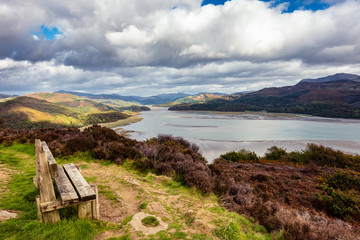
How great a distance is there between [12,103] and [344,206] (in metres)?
190

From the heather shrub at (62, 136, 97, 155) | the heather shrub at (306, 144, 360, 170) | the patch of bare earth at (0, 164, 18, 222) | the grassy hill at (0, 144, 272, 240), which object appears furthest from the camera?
the heather shrub at (306, 144, 360, 170)

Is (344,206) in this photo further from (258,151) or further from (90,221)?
(258,151)

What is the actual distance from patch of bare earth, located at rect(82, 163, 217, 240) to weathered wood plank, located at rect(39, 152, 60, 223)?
1.01 meters

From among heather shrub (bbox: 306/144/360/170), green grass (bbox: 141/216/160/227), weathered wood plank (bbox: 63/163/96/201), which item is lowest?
heather shrub (bbox: 306/144/360/170)

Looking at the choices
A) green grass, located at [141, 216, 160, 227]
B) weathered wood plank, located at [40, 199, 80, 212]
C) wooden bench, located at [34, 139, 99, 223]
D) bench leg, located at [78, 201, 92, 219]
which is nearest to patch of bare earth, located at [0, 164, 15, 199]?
wooden bench, located at [34, 139, 99, 223]

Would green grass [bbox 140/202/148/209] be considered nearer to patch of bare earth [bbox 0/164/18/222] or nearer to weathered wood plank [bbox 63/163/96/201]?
weathered wood plank [bbox 63/163/96/201]

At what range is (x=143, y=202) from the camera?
17.0ft

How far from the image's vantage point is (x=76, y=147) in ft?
32.1

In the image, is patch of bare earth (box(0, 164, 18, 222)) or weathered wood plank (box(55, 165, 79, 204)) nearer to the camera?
weathered wood plank (box(55, 165, 79, 204))

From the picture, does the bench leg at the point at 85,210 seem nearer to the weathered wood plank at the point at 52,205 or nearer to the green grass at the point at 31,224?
the green grass at the point at 31,224

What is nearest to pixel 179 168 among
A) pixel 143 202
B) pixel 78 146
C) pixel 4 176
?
pixel 143 202

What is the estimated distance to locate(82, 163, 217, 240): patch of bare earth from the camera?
165 inches

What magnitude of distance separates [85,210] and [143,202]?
6.00 feet

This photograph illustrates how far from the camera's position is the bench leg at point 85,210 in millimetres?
3637
